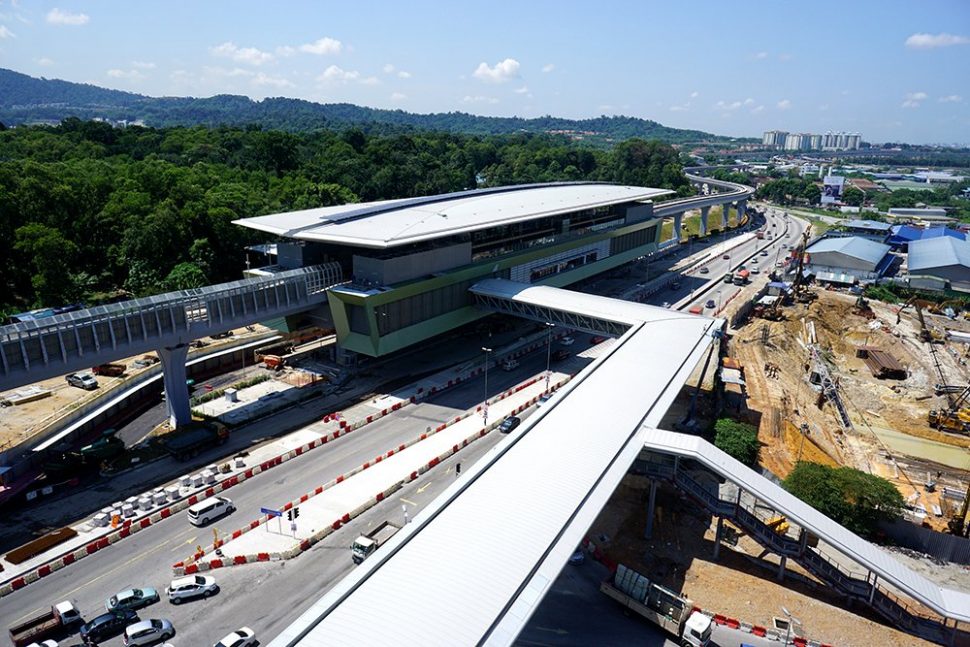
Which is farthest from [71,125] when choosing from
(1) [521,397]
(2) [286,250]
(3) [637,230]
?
(1) [521,397]

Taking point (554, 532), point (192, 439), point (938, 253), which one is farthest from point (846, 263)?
point (192, 439)

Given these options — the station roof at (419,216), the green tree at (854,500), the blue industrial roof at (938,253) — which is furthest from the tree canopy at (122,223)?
the blue industrial roof at (938,253)

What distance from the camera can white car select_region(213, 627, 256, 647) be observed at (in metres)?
26.8

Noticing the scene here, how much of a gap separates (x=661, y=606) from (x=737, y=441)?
18.6m

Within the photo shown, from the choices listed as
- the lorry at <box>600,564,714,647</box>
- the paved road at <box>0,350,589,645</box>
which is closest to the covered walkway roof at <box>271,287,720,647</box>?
the lorry at <box>600,564,714,647</box>

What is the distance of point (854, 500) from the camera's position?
38.6 m

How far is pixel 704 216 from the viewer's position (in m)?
151

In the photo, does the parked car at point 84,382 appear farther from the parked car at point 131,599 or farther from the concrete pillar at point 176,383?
the parked car at point 131,599

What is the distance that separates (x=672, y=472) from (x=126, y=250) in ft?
236

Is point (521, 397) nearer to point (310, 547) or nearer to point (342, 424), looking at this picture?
point (342, 424)

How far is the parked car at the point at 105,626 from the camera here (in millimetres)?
28000

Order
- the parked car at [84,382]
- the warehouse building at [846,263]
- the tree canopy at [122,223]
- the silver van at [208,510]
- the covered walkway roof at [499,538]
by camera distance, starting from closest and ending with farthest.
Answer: the covered walkway roof at [499,538], the silver van at [208,510], the parked car at [84,382], the tree canopy at [122,223], the warehouse building at [846,263]

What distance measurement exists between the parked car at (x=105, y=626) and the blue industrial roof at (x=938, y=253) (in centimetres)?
12845

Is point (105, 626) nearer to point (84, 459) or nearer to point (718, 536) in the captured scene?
point (84, 459)
